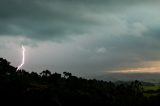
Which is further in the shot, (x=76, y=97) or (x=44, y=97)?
(x=76, y=97)

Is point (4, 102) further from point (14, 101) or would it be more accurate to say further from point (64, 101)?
point (64, 101)

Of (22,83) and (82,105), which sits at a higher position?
(22,83)

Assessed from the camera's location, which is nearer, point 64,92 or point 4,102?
point 4,102

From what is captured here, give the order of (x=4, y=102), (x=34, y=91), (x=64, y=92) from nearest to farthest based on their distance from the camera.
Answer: (x=4, y=102), (x=34, y=91), (x=64, y=92)

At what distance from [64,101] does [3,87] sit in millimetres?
31036

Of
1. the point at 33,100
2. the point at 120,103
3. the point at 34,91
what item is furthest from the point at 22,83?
the point at 120,103

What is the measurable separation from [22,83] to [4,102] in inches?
1158

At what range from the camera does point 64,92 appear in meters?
194

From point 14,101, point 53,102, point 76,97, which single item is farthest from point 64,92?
point 14,101

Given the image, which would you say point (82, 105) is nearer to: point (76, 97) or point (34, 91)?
point (76, 97)

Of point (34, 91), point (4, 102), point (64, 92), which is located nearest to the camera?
point (4, 102)

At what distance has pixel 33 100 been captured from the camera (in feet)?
549

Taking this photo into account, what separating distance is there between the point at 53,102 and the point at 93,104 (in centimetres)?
2454

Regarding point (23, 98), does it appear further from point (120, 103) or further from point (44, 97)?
point (120, 103)
